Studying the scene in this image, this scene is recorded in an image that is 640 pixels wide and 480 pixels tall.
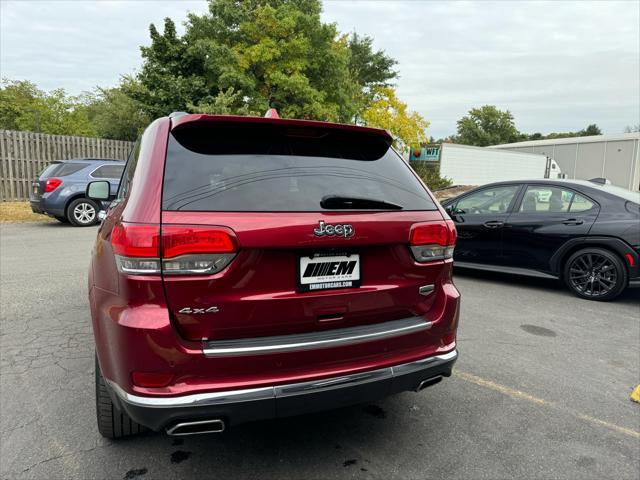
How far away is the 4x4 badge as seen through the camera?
2035 millimetres

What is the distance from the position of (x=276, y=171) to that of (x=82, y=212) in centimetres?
1111

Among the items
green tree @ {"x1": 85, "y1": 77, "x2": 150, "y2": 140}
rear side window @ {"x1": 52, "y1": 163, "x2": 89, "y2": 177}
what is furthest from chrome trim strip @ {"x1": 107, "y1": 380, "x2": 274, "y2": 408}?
green tree @ {"x1": 85, "y1": 77, "x2": 150, "y2": 140}

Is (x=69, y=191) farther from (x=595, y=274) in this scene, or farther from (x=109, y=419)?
(x=595, y=274)

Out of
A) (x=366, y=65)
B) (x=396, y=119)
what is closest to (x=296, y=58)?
(x=396, y=119)

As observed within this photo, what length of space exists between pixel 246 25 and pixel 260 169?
2722 cm

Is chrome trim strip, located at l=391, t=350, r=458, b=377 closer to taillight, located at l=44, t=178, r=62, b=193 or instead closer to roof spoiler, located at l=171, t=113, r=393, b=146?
roof spoiler, located at l=171, t=113, r=393, b=146

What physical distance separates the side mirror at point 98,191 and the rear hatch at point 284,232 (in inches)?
82.3

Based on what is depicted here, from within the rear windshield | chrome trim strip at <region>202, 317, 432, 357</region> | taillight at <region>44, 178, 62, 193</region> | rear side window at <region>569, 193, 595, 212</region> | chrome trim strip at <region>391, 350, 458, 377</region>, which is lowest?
chrome trim strip at <region>391, 350, 458, 377</region>

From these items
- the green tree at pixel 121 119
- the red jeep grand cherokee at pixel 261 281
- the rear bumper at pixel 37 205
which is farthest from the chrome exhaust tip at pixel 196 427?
the green tree at pixel 121 119

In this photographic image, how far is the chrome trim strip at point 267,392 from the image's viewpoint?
6.05 feet

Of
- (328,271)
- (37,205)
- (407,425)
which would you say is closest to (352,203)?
(328,271)

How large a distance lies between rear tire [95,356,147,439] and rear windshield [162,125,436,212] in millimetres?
1235

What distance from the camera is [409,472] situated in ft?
7.61

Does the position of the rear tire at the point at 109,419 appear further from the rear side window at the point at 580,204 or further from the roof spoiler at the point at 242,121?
the rear side window at the point at 580,204
